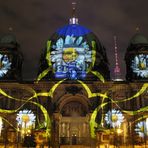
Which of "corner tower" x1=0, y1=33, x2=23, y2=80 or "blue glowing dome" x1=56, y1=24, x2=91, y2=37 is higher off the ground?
"blue glowing dome" x1=56, y1=24, x2=91, y2=37

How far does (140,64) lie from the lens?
2328 inches

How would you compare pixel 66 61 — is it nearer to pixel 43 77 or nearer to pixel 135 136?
pixel 43 77

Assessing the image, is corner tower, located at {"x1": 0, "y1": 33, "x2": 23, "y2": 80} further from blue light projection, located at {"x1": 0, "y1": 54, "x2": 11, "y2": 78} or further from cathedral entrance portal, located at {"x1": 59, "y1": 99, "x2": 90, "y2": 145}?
cathedral entrance portal, located at {"x1": 59, "y1": 99, "x2": 90, "y2": 145}

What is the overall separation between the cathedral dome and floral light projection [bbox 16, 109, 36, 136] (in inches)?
286

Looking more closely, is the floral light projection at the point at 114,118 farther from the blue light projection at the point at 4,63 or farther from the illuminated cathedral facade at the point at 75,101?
the blue light projection at the point at 4,63

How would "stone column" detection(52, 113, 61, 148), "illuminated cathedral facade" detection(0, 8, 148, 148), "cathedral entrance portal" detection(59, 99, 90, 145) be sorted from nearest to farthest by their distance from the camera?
"stone column" detection(52, 113, 61, 148)
"illuminated cathedral facade" detection(0, 8, 148, 148)
"cathedral entrance portal" detection(59, 99, 90, 145)

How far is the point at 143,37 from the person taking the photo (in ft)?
202

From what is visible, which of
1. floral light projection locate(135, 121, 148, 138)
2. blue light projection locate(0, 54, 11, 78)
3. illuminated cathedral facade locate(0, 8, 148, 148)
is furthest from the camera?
blue light projection locate(0, 54, 11, 78)

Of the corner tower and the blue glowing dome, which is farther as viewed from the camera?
the blue glowing dome

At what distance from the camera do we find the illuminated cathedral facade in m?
53.6

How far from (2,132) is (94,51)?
21616mm

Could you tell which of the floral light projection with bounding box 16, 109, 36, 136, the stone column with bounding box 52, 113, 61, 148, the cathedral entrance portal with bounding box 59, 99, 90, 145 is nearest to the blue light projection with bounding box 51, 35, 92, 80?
the cathedral entrance portal with bounding box 59, 99, 90, 145

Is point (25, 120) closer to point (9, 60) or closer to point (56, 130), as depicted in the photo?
point (56, 130)

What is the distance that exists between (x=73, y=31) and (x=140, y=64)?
48.6ft
